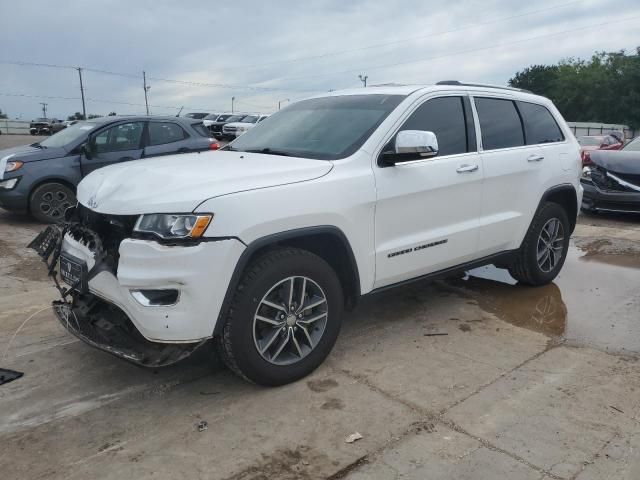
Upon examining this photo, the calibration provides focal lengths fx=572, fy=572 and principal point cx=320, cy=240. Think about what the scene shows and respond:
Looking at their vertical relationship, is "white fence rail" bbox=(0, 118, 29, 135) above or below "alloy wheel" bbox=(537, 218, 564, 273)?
above

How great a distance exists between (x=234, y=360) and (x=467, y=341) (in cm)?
187

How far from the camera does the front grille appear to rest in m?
3.10

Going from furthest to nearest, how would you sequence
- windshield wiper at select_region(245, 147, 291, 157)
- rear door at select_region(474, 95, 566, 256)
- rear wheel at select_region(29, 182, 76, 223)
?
rear wheel at select_region(29, 182, 76, 223), rear door at select_region(474, 95, 566, 256), windshield wiper at select_region(245, 147, 291, 157)

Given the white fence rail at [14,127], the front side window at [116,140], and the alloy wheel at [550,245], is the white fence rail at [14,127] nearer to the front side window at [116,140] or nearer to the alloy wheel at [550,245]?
the front side window at [116,140]

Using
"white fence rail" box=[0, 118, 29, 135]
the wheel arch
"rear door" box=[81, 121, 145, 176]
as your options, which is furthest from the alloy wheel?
"white fence rail" box=[0, 118, 29, 135]

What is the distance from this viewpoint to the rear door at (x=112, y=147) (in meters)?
8.93

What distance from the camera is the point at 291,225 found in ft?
10.7

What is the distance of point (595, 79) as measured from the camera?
5969cm

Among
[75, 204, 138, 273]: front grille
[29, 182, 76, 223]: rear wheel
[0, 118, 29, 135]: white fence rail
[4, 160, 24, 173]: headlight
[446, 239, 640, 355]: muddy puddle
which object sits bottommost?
[446, 239, 640, 355]: muddy puddle

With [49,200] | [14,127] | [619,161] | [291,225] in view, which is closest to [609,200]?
[619,161]

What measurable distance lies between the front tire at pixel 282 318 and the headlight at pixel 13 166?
6.89m

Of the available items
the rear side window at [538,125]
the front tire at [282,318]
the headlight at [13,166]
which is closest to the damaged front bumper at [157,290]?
the front tire at [282,318]

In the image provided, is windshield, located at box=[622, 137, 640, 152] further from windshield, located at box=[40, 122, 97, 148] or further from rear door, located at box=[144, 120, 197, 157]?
windshield, located at box=[40, 122, 97, 148]

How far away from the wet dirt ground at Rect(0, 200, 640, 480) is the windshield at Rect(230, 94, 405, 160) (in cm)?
109
